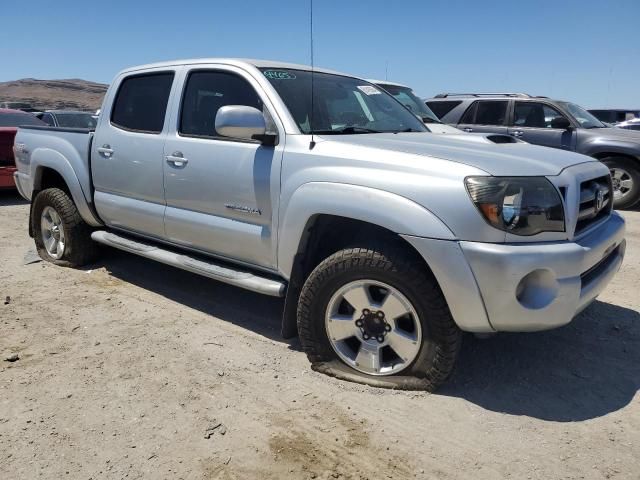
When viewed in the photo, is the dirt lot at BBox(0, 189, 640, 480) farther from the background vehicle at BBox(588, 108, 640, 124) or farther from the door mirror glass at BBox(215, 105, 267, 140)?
the background vehicle at BBox(588, 108, 640, 124)

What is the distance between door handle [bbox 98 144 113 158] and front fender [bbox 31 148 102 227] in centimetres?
47

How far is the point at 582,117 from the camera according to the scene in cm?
955

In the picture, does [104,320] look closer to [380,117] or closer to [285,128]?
[285,128]

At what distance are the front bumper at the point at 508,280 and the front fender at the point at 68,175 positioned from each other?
3.36 metres

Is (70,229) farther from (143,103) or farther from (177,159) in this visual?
(177,159)

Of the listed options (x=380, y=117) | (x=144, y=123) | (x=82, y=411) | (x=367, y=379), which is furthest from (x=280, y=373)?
(x=144, y=123)

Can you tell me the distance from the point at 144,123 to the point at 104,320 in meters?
1.56

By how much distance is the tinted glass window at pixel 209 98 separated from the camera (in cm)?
371

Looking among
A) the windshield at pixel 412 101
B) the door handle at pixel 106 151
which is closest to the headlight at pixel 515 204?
the door handle at pixel 106 151

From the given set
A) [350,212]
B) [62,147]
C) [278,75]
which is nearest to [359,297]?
[350,212]

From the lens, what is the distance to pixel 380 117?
405 centimetres

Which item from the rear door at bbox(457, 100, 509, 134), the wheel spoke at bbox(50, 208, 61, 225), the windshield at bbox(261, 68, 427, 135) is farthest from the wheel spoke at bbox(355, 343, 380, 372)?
the rear door at bbox(457, 100, 509, 134)

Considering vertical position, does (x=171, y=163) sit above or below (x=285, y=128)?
below

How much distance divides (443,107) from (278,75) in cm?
754
